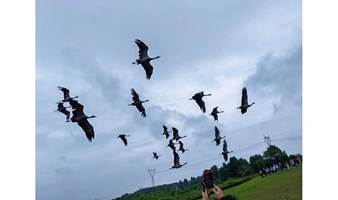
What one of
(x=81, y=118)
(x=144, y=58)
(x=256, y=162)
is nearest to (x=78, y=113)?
(x=81, y=118)

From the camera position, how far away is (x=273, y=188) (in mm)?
3598

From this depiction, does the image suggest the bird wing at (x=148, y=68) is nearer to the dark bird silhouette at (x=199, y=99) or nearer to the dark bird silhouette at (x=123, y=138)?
the dark bird silhouette at (x=199, y=99)

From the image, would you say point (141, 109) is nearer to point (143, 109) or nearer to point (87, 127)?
point (143, 109)

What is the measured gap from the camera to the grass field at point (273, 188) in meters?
3.57

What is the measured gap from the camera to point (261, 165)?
3.79 meters

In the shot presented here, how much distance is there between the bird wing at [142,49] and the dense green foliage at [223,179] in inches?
32.3

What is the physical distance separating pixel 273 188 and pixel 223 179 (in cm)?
33

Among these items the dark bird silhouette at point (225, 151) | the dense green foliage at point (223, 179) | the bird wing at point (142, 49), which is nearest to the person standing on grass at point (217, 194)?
the dense green foliage at point (223, 179)

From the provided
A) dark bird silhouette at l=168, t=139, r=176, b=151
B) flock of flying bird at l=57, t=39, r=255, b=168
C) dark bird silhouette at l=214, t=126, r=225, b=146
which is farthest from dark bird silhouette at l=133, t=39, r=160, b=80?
dark bird silhouette at l=214, t=126, r=225, b=146
